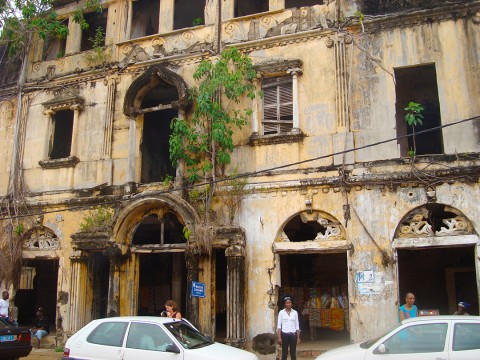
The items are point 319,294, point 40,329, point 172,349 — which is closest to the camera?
point 172,349

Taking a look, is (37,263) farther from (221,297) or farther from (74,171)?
(221,297)

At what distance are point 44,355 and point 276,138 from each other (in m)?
8.29

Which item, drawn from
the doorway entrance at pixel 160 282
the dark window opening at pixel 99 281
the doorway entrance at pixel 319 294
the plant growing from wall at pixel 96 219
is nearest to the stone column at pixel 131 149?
the plant growing from wall at pixel 96 219

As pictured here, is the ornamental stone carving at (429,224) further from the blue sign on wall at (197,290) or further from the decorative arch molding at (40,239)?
the decorative arch molding at (40,239)

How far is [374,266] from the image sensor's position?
11.3m

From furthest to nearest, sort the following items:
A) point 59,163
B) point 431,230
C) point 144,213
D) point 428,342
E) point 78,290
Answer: point 59,163 → point 78,290 → point 144,213 → point 431,230 → point 428,342

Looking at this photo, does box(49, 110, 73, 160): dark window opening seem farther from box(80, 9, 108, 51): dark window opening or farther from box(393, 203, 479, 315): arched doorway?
box(393, 203, 479, 315): arched doorway

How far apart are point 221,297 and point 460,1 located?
35.0 ft

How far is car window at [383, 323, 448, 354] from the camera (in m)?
7.04

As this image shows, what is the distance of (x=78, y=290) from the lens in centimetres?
1383

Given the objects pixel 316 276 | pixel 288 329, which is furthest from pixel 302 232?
pixel 288 329

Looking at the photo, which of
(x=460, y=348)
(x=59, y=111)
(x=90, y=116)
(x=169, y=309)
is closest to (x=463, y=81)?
(x=460, y=348)

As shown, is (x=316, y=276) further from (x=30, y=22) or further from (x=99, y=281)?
(x=30, y=22)

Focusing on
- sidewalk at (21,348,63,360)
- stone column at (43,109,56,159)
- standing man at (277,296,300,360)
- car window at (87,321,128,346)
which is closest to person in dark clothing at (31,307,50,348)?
sidewalk at (21,348,63,360)
